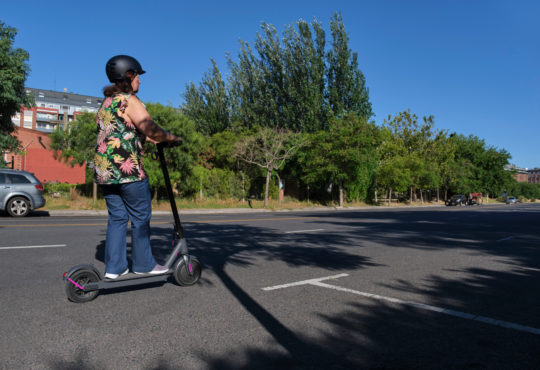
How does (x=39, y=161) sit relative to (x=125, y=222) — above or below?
above

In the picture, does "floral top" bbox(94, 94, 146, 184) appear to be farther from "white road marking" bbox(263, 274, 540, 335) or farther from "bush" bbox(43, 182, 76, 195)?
"bush" bbox(43, 182, 76, 195)

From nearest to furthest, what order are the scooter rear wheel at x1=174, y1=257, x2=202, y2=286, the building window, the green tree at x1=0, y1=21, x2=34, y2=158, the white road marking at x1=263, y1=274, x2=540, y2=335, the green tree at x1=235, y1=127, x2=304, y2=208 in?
1. the white road marking at x1=263, y1=274, x2=540, y2=335
2. the scooter rear wheel at x1=174, y1=257, x2=202, y2=286
3. the green tree at x1=0, y1=21, x2=34, y2=158
4. the green tree at x1=235, y1=127, x2=304, y2=208
5. the building window

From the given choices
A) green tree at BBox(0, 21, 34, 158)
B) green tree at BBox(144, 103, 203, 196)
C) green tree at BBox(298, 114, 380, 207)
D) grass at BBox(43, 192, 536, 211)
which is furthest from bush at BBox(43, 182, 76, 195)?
green tree at BBox(298, 114, 380, 207)

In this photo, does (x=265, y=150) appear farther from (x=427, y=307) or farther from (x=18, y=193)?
(x=427, y=307)

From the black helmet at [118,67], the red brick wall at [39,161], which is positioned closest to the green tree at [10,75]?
the black helmet at [118,67]

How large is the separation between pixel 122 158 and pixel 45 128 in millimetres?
90487

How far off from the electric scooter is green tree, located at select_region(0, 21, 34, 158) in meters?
19.4

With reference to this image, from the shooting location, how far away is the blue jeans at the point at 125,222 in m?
3.76

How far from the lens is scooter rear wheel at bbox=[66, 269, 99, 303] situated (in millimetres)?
3605

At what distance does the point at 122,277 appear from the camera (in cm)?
378

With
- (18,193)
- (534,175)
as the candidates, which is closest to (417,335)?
(18,193)

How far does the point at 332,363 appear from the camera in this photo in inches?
101

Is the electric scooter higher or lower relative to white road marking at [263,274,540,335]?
higher

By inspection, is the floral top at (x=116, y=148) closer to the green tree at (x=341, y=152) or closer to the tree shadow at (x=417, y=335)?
the tree shadow at (x=417, y=335)
